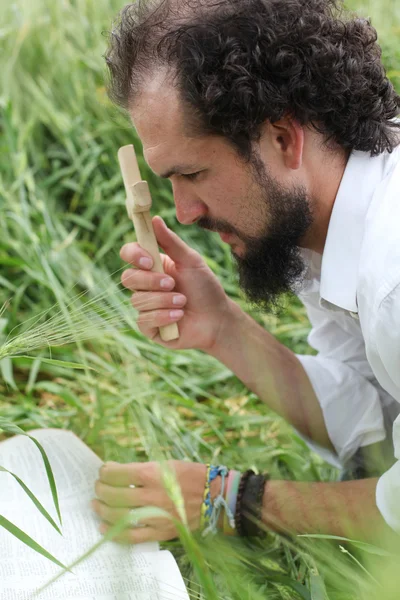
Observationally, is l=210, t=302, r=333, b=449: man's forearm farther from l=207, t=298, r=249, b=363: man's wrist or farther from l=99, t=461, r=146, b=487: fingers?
l=99, t=461, r=146, b=487: fingers

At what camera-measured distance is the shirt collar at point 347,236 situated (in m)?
1.27

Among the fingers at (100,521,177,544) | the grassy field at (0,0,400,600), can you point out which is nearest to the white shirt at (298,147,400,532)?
the grassy field at (0,0,400,600)

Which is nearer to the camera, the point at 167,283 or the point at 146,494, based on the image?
the point at 146,494

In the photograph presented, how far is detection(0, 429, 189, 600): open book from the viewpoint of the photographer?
44.2 inches

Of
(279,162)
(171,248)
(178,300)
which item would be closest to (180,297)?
(178,300)

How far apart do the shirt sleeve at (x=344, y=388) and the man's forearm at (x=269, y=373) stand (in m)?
0.02

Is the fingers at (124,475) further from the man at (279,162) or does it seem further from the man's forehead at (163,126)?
the man's forehead at (163,126)

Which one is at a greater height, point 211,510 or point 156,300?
point 156,300

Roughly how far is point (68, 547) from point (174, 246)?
61 cm

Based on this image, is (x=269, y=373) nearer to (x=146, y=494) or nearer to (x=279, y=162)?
(x=146, y=494)

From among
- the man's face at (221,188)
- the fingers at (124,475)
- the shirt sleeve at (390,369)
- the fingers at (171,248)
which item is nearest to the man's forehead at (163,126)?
the man's face at (221,188)

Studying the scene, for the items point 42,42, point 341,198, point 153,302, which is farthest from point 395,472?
point 42,42

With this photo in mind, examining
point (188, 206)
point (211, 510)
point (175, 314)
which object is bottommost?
point (211, 510)

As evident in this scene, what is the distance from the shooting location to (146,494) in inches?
53.3
